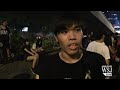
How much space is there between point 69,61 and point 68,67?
0.32ft


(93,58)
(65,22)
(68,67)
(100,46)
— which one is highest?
(65,22)

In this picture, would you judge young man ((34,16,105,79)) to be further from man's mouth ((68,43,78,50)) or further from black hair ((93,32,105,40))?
black hair ((93,32,105,40))

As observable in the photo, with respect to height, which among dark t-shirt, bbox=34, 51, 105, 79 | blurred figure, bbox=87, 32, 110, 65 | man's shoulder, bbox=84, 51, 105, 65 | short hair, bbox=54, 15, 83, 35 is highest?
short hair, bbox=54, 15, 83, 35

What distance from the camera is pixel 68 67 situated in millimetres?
4082

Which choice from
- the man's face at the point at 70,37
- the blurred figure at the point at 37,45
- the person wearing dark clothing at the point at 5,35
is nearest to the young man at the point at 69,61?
the man's face at the point at 70,37

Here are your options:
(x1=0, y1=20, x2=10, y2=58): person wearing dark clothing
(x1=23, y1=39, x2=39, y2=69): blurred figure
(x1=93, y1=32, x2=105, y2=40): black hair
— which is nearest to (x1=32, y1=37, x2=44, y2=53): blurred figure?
(x1=23, y1=39, x2=39, y2=69): blurred figure

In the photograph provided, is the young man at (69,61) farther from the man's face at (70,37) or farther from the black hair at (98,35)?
the black hair at (98,35)

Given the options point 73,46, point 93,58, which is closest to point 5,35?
point 73,46

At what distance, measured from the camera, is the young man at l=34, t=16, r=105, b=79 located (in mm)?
3988

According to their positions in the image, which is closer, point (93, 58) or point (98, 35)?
point (98, 35)

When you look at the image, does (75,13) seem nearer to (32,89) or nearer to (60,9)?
(60,9)

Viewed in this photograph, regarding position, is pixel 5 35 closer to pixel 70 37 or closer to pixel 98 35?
pixel 70 37

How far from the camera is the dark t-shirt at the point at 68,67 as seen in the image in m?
4.05

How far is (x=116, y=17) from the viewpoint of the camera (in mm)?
3975
